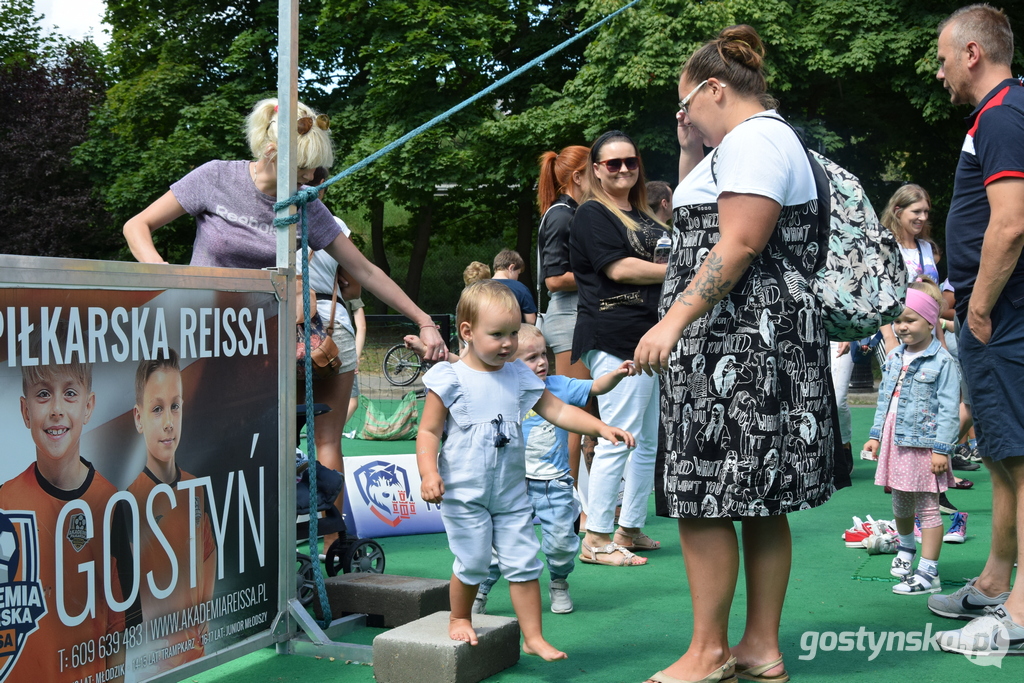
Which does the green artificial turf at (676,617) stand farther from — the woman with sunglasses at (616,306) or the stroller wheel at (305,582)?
the woman with sunglasses at (616,306)

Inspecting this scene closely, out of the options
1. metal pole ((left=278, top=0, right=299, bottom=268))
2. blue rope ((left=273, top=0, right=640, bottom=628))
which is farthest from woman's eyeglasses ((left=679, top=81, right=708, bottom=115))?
metal pole ((left=278, top=0, right=299, bottom=268))

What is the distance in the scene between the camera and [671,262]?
127 inches

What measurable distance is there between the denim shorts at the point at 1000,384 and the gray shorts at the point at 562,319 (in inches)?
93.0

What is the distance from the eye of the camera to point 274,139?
3660 millimetres

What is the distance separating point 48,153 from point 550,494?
2668 centimetres

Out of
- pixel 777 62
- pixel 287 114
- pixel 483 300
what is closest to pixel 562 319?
pixel 483 300

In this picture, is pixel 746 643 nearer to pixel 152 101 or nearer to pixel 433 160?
pixel 433 160

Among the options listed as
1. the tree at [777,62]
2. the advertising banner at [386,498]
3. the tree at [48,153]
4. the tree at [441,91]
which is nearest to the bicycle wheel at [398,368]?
the advertising banner at [386,498]

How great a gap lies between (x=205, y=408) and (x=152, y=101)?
85.2 ft

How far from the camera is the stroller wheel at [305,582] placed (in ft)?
12.7

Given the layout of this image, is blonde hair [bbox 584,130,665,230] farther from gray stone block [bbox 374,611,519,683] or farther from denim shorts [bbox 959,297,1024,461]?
gray stone block [bbox 374,611,519,683]

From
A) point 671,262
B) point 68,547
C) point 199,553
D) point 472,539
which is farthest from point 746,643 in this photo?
point 68,547

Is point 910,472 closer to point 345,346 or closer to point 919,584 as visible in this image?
point 919,584

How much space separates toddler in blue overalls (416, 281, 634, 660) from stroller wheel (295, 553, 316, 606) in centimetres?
80
